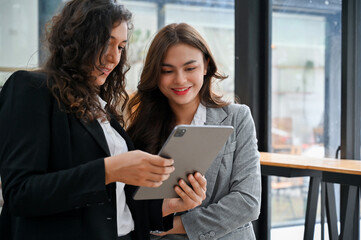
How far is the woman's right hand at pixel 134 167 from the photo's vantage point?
1.03 m

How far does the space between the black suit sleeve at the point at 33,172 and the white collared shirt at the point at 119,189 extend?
0.72 ft

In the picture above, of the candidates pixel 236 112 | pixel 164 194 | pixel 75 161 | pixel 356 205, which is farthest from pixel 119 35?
pixel 356 205

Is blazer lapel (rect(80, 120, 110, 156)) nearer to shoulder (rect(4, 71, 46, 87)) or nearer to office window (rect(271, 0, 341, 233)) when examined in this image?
shoulder (rect(4, 71, 46, 87))

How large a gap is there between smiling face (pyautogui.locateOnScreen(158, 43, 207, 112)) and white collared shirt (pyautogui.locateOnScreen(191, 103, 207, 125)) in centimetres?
8

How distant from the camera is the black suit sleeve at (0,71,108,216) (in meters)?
1.01

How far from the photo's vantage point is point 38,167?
3.36 ft

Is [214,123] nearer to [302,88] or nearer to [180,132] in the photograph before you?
[180,132]

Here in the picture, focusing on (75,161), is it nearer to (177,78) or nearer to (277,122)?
(177,78)

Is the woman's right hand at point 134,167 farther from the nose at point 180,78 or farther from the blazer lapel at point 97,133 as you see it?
the nose at point 180,78

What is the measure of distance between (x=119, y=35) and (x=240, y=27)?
93.6 inches

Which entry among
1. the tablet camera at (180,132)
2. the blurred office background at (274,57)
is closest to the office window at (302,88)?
the blurred office background at (274,57)

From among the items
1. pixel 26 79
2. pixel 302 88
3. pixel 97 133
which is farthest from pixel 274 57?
pixel 26 79

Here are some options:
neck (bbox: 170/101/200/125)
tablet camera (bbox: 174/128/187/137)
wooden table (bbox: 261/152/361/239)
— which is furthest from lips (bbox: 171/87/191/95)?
wooden table (bbox: 261/152/361/239)

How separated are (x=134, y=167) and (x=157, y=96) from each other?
0.88m
